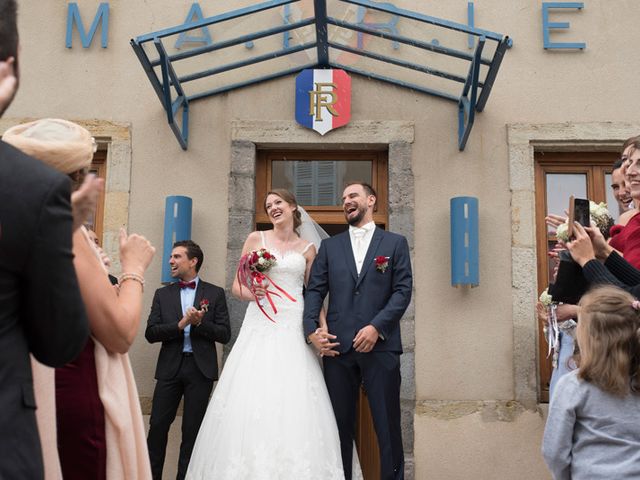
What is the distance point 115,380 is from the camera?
2.24m

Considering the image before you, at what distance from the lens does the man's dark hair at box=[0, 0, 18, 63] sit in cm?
156

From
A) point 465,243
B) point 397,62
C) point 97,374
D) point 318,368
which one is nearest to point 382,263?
point 318,368

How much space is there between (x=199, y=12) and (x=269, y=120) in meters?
1.24

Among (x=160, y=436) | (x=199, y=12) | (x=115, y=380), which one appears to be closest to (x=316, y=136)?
(x=199, y=12)

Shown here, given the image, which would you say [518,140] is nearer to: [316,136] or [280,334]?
[316,136]

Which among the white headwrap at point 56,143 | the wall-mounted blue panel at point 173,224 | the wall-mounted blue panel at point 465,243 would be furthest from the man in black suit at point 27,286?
the wall-mounted blue panel at point 465,243

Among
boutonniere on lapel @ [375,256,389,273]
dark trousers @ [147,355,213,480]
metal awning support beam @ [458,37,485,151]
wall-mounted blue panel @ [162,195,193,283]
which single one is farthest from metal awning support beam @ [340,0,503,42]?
dark trousers @ [147,355,213,480]

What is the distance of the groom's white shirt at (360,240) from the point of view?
5410mm

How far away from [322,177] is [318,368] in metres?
2.16

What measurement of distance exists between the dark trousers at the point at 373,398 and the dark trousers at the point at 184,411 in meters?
1.16

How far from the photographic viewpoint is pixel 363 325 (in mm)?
5109

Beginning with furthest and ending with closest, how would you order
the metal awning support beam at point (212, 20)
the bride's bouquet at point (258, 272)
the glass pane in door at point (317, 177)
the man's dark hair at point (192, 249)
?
the glass pane in door at point (317, 177), the man's dark hair at point (192, 249), the bride's bouquet at point (258, 272), the metal awning support beam at point (212, 20)

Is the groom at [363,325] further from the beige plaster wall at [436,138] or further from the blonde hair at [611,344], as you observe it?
the blonde hair at [611,344]

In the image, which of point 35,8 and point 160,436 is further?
point 35,8
